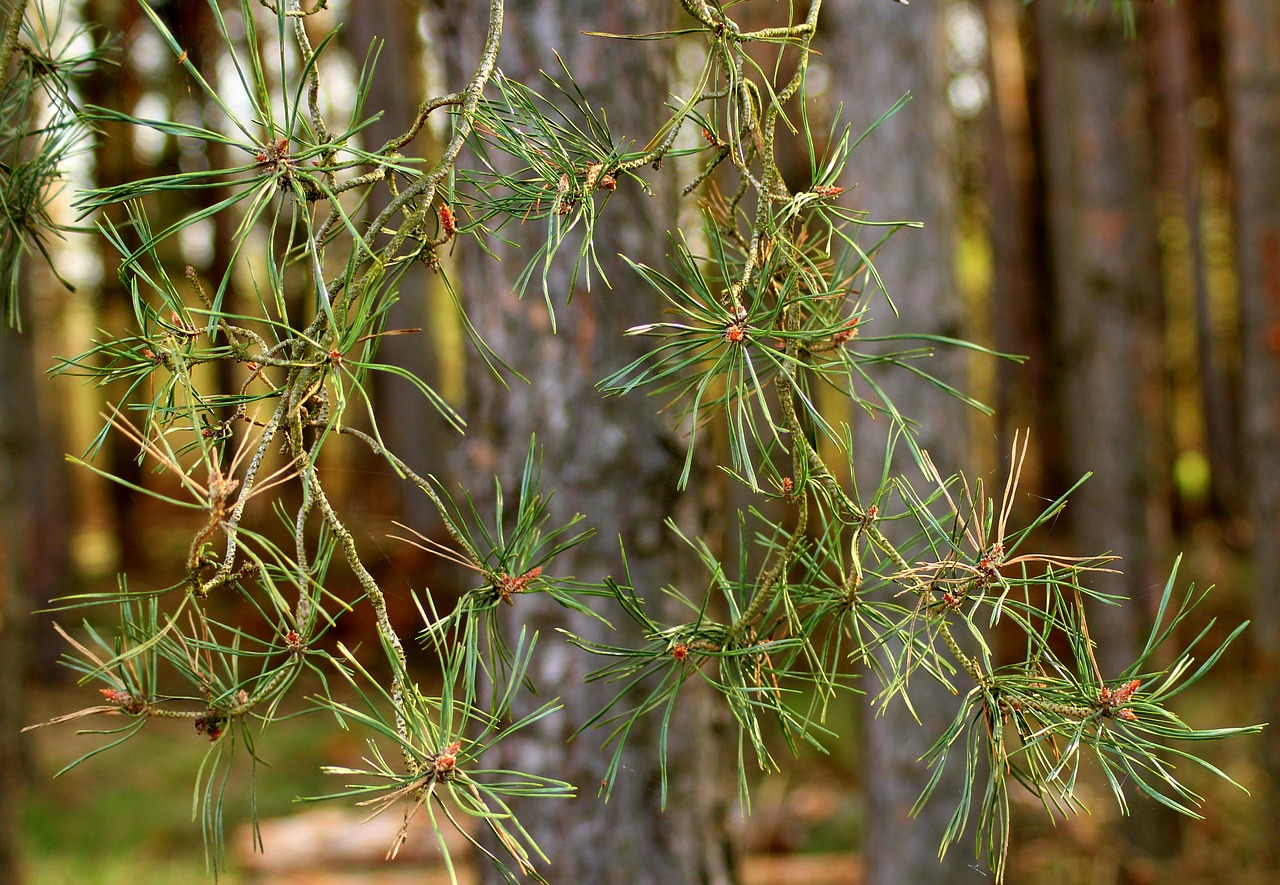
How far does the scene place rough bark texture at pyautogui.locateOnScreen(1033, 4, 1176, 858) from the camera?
4.01 m

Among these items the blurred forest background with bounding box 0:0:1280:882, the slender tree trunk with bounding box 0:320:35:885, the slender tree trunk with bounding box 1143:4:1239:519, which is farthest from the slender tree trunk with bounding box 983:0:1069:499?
the slender tree trunk with bounding box 0:320:35:885

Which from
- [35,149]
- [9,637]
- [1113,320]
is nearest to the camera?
[35,149]

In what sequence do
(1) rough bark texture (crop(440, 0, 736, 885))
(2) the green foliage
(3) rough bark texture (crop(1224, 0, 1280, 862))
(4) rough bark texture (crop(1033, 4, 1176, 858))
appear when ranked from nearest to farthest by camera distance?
1. (2) the green foliage
2. (1) rough bark texture (crop(440, 0, 736, 885))
3. (3) rough bark texture (crop(1224, 0, 1280, 862))
4. (4) rough bark texture (crop(1033, 4, 1176, 858))

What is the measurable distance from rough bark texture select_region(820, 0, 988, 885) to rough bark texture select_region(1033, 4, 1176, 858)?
4.98 feet

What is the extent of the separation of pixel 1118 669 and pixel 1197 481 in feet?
24.7

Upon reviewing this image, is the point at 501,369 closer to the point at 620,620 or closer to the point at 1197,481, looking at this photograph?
the point at 620,620

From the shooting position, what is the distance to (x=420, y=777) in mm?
726

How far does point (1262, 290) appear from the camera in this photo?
11.3 ft

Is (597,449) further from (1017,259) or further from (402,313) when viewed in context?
(1017,259)

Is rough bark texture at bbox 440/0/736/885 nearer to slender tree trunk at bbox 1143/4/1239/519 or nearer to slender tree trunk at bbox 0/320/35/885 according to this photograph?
slender tree trunk at bbox 0/320/35/885

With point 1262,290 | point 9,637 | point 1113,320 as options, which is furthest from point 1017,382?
point 9,637

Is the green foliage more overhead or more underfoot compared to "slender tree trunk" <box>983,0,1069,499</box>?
more overhead

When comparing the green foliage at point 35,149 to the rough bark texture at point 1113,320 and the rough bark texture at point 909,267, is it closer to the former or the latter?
the rough bark texture at point 909,267

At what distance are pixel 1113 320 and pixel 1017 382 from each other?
402 centimetres
